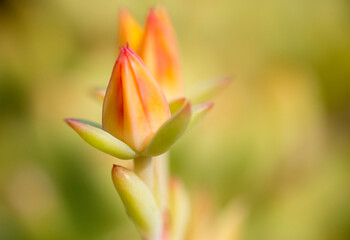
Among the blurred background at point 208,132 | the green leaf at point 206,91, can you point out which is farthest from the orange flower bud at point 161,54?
the blurred background at point 208,132

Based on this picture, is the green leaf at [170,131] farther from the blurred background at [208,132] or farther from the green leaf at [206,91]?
the blurred background at [208,132]

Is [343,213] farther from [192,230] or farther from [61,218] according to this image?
[61,218]

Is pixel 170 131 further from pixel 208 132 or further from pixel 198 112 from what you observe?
pixel 208 132

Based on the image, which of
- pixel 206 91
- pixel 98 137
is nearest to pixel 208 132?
pixel 206 91

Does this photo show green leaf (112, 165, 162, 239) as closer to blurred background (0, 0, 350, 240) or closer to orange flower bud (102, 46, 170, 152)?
orange flower bud (102, 46, 170, 152)

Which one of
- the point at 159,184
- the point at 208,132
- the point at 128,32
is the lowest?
the point at 208,132

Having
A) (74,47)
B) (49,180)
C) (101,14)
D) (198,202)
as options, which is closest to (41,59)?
(74,47)
